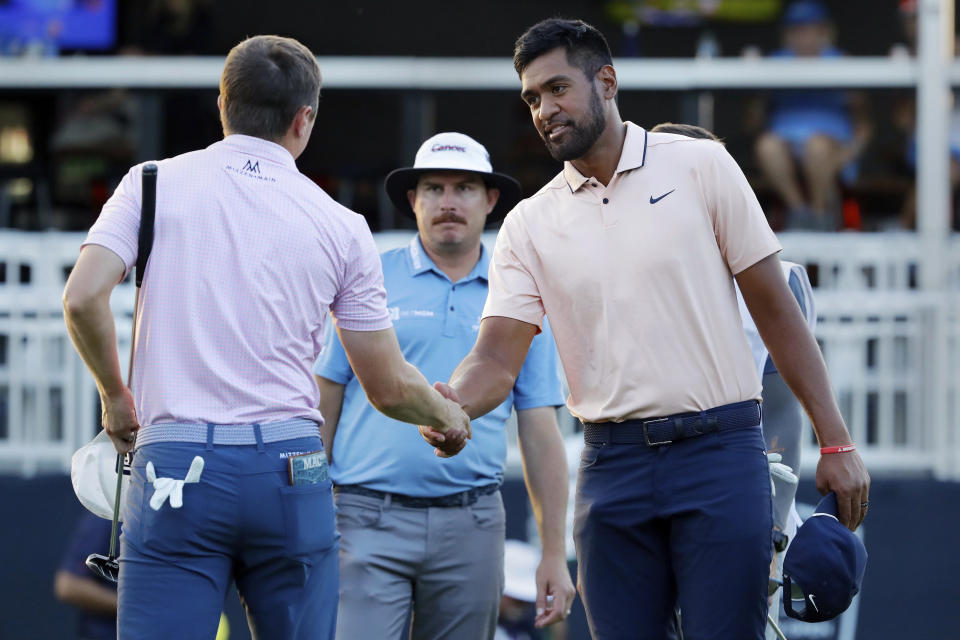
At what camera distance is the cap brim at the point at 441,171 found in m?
4.69

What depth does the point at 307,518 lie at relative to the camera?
3244 mm

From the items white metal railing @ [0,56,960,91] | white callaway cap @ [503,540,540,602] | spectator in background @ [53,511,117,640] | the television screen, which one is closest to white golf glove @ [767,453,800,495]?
spectator in background @ [53,511,117,640]

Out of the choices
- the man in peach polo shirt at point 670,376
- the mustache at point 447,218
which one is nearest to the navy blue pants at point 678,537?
the man in peach polo shirt at point 670,376

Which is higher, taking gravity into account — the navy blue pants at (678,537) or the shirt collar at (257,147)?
the shirt collar at (257,147)

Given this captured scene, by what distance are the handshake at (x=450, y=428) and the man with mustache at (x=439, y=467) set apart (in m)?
0.55

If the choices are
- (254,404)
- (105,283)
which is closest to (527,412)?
(254,404)

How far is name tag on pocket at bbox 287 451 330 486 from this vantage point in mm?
3215

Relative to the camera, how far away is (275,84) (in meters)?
3.32

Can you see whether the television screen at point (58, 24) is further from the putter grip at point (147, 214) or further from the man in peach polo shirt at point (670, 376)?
the man in peach polo shirt at point (670, 376)

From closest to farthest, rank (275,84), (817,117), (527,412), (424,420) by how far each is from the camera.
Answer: (275,84) → (424,420) → (527,412) → (817,117)

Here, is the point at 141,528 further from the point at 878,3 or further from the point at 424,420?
the point at 878,3

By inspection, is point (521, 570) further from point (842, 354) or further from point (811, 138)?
point (811, 138)

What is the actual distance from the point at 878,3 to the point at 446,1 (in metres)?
4.59

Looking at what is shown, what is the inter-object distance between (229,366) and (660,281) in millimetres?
1129
